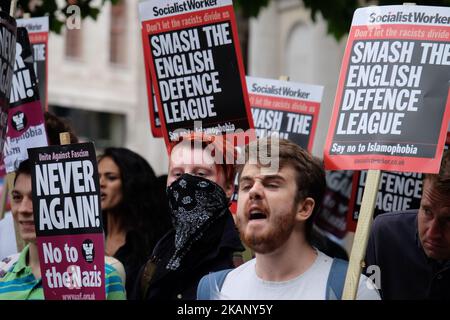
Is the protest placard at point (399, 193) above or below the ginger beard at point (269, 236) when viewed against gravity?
below

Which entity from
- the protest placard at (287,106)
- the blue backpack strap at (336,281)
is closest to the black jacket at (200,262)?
the blue backpack strap at (336,281)

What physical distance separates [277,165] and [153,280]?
43.0 inches

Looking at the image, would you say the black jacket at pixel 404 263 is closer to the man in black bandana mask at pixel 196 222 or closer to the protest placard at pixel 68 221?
the man in black bandana mask at pixel 196 222

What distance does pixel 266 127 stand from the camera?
689 cm

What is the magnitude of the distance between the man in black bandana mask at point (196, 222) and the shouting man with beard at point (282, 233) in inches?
23.5

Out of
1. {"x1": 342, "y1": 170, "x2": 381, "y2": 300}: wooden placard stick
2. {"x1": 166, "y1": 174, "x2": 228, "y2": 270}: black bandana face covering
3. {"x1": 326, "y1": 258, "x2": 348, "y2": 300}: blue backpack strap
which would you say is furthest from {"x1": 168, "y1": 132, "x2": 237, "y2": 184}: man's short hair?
{"x1": 326, "y1": 258, "x2": 348, "y2": 300}: blue backpack strap

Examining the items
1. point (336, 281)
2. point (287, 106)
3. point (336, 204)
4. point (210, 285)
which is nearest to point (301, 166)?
point (336, 281)

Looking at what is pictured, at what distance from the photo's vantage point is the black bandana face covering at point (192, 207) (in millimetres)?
4855

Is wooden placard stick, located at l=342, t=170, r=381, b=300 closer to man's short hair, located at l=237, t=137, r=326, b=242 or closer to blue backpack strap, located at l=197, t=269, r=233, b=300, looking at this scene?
man's short hair, located at l=237, t=137, r=326, b=242

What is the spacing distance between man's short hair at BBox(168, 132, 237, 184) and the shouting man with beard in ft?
2.27

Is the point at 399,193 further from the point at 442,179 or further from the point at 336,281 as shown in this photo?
the point at 336,281

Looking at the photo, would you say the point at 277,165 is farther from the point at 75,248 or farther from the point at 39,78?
the point at 39,78

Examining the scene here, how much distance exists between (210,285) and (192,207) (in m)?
0.63
